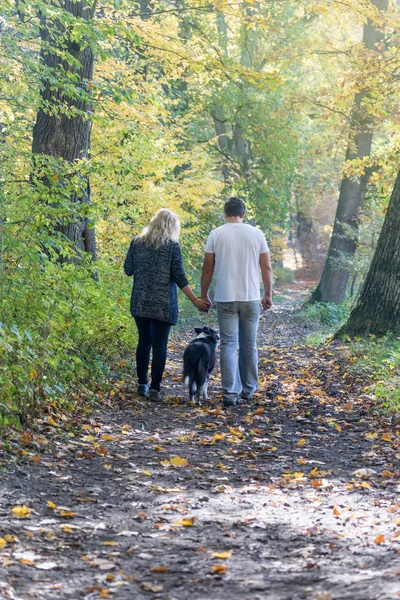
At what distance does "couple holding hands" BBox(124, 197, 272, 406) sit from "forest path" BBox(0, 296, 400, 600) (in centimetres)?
78

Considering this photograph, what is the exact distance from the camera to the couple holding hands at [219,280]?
27.7 ft

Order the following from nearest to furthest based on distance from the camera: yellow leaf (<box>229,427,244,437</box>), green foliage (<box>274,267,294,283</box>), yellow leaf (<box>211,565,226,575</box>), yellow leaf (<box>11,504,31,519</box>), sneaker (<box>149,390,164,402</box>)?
yellow leaf (<box>211,565,226,575</box>) → yellow leaf (<box>11,504,31,519</box>) → yellow leaf (<box>229,427,244,437</box>) → sneaker (<box>149,390,164,402</box>) → green foliage (<box>274,267,294,283</box>)

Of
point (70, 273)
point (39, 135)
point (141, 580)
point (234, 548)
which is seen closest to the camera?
point (141, 580)

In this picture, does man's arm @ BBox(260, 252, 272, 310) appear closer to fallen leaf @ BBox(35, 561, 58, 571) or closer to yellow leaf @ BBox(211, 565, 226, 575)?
yellow leaf @ BBox(211, 565, 226, 575)

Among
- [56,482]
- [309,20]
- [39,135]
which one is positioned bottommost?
[56,482]

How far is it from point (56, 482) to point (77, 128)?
23.7 ft

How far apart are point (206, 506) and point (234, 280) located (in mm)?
3802

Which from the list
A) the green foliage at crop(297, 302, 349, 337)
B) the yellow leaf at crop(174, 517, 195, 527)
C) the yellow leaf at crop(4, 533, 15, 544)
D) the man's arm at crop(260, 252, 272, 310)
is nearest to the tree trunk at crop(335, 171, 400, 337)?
the man's arm at crop(260, 252, 272, 310)

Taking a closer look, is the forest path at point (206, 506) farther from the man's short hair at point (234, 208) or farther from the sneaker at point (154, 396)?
the man's short hair at point (234, 208)

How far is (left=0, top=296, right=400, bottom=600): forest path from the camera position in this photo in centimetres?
370

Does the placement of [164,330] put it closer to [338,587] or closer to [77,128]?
[77,128]

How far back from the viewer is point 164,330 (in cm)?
863

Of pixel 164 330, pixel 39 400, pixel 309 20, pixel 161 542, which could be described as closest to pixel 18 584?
pixel 161 542

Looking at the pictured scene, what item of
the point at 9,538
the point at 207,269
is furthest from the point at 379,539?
the point at 207,269
